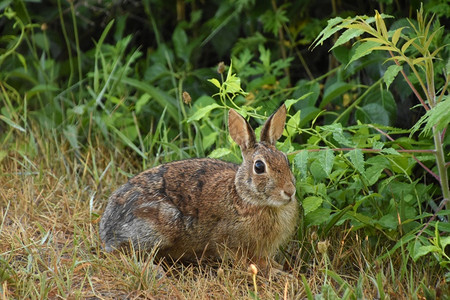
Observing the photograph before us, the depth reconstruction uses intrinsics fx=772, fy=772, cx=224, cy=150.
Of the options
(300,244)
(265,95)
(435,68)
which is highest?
(435,68)

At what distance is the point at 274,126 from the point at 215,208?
60 centimetres

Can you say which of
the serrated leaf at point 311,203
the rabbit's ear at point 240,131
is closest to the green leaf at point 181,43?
the rabbit's ear at point 240,131

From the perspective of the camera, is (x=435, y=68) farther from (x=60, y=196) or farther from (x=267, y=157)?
(x=60, y=196)

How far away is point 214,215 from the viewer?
179 inches

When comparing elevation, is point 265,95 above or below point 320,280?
above

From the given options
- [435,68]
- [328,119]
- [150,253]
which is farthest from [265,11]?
[150,253]

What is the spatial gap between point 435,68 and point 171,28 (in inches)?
125

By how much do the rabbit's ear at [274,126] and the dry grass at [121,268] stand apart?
0.61 meters

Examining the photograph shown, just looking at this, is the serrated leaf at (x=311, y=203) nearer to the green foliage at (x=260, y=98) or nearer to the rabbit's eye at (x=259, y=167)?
the green foliage at (x=260, y=98)

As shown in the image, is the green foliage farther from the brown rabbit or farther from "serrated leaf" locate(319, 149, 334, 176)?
the brown rabbit

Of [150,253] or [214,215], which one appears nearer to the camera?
[150,253]

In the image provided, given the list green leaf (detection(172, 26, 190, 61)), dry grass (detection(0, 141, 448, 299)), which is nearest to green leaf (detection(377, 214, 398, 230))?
dry grass (detection(0, 141, 448, 299))

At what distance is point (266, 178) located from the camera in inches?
170

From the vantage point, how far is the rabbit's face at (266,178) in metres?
4.27
